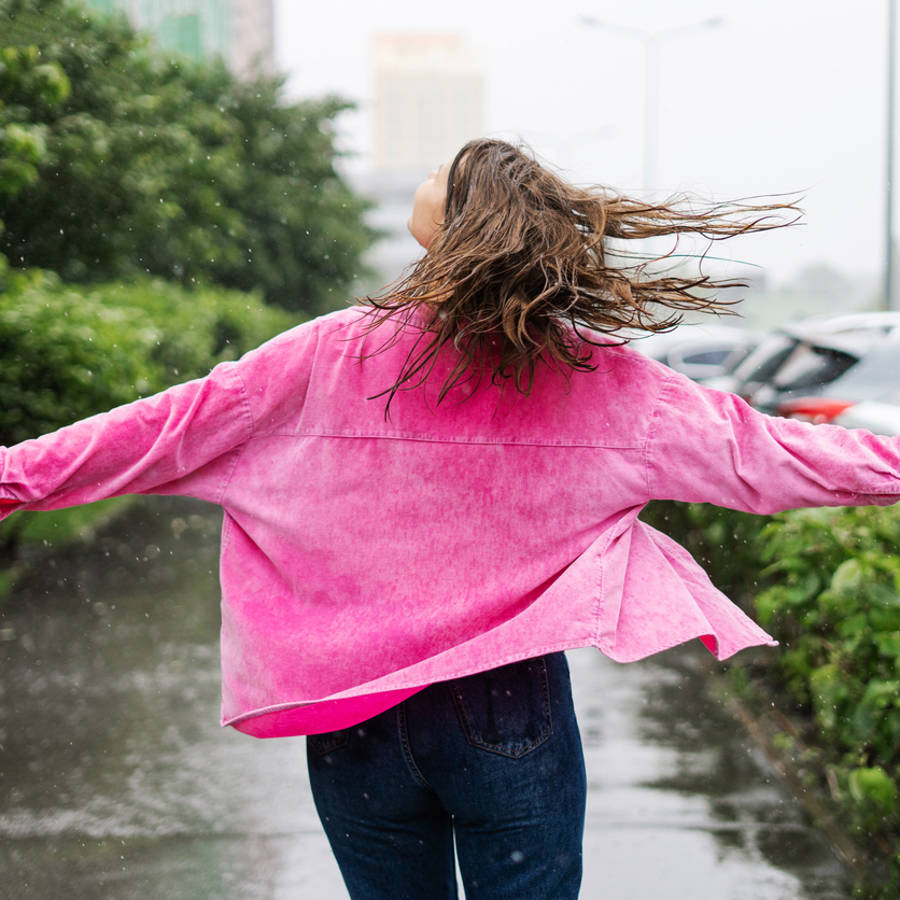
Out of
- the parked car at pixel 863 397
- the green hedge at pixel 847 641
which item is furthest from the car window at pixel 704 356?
the green hedge at pixel 847 641

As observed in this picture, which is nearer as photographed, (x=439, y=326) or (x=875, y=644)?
(x=439, y=326)

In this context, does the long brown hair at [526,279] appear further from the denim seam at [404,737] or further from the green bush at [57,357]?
the green bush at [57,357]

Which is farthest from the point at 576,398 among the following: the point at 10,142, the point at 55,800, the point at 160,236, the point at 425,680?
the point at 160,236

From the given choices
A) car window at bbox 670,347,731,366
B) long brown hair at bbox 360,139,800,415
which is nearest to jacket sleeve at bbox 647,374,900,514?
long brown hair at bbox 360,139,800,415

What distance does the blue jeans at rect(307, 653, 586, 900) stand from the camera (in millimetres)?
1653

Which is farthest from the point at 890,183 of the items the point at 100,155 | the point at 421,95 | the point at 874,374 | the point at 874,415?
the point at 421,95

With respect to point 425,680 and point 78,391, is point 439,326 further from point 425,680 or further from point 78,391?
point 78,391

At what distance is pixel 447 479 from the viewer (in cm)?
166

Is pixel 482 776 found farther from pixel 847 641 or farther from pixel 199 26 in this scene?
pixel 199 26

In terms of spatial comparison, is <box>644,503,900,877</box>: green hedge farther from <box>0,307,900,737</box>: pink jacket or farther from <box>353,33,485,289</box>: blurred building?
<box>353,33,485,289</box>: blurred building

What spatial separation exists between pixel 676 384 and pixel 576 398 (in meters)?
0.15

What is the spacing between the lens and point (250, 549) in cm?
179

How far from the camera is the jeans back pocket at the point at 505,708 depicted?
1.65 meters

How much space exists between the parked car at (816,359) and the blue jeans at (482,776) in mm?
4575
